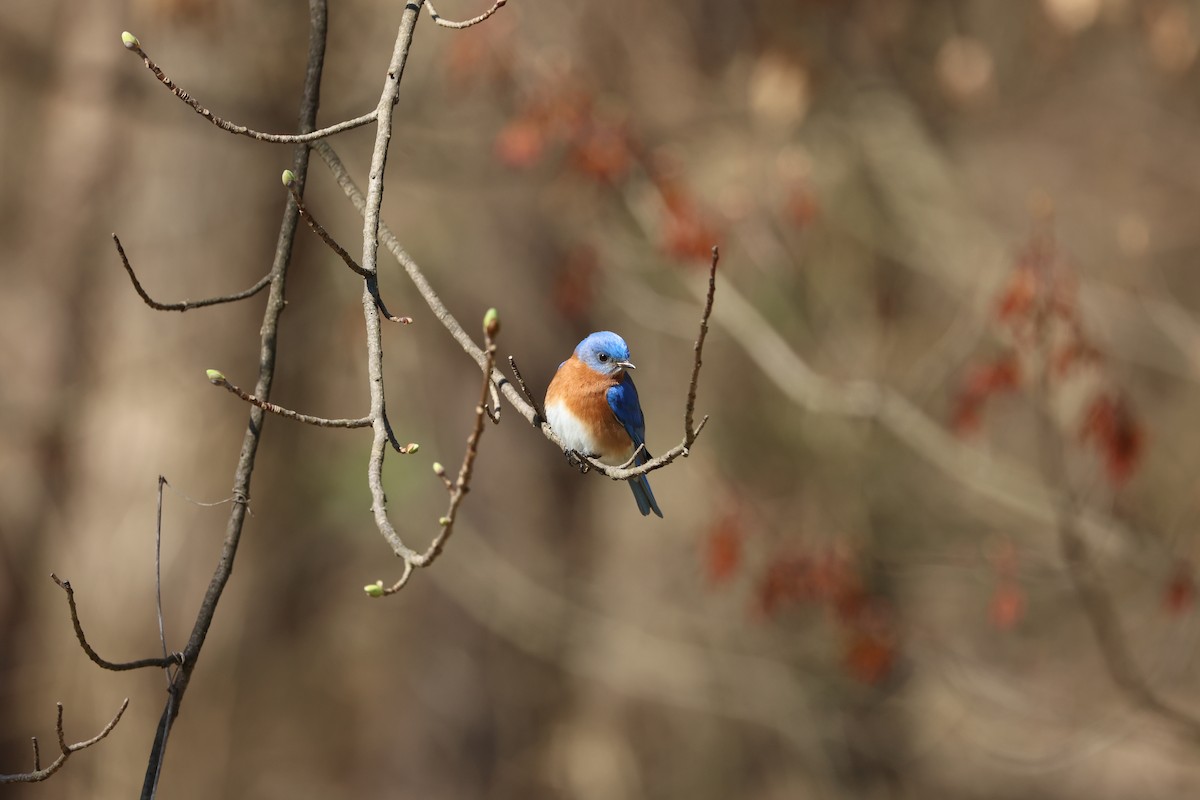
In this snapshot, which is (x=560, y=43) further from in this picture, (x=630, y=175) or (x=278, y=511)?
(x=278, y=511)

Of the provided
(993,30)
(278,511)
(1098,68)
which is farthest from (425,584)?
(1098,68)

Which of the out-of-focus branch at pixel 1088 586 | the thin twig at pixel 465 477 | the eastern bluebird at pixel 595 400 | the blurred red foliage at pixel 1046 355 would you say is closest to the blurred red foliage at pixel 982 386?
the blurred red foliage at pixel 1046 355

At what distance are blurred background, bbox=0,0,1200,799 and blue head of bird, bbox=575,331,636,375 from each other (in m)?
2.70

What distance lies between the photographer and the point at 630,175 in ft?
20.4

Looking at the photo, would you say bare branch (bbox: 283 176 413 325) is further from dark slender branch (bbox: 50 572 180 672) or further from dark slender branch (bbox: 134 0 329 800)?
dark slender branch (bbox: 50 572 180 672)

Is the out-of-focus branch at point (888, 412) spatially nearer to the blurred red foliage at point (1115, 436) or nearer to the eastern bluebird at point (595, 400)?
the blurred red foliage at point (1115, 436)

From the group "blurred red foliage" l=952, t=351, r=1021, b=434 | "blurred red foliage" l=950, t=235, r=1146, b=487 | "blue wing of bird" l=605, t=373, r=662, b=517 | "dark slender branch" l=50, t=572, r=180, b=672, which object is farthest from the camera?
"blurred red foliage" l=952, t=351, r=1021, b=434

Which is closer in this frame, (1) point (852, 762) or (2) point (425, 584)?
(2) point (425, 584)

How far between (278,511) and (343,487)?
94 centimetres

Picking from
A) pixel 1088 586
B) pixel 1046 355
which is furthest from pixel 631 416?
pixel 1088 586

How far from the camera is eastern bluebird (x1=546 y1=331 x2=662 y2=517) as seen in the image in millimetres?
2824

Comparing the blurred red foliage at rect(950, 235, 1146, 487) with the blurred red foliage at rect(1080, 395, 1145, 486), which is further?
the blurred red foliage at rect(1080, 395, 1145, 486)

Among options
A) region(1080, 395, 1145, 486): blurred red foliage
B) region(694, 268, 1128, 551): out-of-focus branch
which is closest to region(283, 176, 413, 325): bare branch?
region(694, 268, 1128, 551): out-of-focus branch

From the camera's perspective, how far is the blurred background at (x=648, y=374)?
631cm
